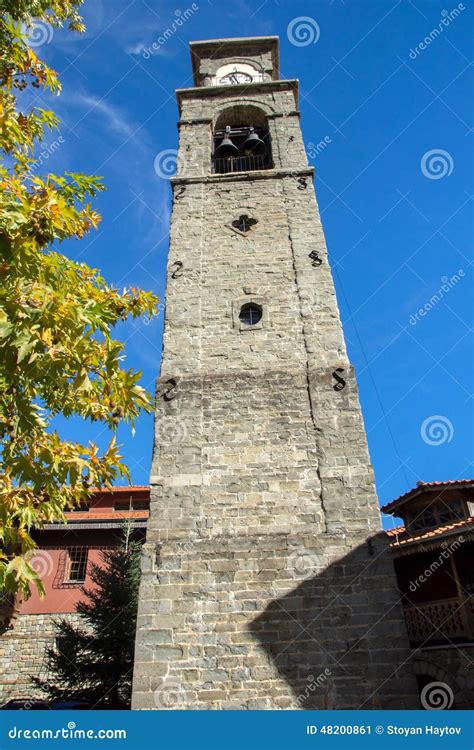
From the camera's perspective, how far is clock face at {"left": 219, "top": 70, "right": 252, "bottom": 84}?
15.6 metres

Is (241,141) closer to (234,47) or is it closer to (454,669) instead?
Result: (234,47)

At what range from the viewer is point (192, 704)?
5.95 meters

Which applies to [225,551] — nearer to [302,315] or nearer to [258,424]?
[258,424]

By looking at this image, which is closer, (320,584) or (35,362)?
(35,362)

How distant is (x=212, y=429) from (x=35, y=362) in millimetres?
5197

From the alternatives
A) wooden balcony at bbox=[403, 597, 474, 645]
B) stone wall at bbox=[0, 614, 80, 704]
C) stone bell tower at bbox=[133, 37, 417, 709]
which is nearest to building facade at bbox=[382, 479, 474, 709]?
wooden balcony at bbox=[403, 597, 474, 645]

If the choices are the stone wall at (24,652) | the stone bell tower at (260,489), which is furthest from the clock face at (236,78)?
the stone wall at (24,652)

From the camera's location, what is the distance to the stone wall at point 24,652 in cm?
1360

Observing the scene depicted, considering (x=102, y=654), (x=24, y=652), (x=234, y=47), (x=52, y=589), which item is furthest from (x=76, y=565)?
(x=234, y=47)

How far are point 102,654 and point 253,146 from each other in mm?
12478

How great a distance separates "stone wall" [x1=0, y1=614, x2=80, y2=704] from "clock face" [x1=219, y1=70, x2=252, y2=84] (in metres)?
16.2

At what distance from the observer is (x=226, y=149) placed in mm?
12516

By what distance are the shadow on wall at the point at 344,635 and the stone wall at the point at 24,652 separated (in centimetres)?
967

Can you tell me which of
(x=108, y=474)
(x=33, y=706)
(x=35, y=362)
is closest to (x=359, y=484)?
(x=108, y=474)
